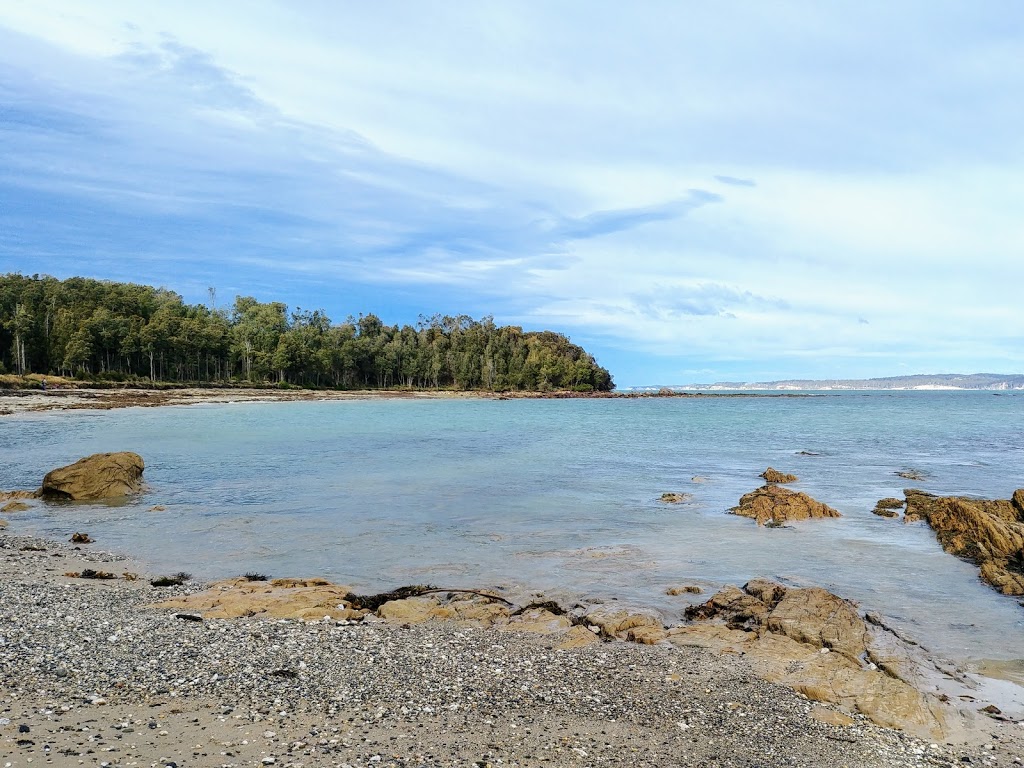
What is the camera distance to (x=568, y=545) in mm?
15141

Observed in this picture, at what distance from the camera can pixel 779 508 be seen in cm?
1850

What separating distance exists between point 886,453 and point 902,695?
112 ft

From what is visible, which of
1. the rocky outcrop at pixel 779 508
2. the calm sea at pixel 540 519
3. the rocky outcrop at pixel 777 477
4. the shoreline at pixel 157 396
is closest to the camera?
the calm sea at pixel 540 519

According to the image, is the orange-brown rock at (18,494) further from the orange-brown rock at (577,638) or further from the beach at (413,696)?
the orange-brown rock at (577,638)

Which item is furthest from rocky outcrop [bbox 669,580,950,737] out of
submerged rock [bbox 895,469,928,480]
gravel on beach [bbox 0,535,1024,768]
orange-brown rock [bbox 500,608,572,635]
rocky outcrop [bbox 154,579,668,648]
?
submerged rock [bbox 895,469,928,480]

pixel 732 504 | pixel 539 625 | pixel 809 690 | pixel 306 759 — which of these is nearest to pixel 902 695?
pixel 809 690

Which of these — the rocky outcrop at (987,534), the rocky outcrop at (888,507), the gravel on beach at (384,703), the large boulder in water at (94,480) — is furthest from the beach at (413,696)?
the large boulder in water at (94,480)

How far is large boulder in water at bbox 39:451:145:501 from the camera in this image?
1992cm

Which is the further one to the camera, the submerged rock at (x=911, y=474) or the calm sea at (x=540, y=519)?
A: the submerged rock at (x=911, y=474)

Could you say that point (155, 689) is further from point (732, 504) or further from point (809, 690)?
point (732, 504)

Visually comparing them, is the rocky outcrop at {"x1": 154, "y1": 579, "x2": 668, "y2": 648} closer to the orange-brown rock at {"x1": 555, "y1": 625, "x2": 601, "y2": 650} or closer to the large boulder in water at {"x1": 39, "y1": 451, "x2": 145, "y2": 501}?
the orange-brown rock at {"x1": 555, "y1": 625, "x2": 601, "y2": 650}

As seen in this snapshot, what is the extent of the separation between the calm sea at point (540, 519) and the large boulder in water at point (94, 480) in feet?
3.22

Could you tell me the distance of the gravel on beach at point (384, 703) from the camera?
576 cm

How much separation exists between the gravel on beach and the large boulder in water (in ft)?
40.0
